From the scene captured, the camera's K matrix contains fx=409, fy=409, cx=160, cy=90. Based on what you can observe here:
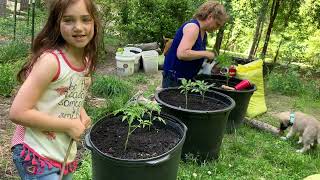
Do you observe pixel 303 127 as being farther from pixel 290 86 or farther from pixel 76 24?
pixel 76 24

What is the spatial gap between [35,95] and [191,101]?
2783 mm

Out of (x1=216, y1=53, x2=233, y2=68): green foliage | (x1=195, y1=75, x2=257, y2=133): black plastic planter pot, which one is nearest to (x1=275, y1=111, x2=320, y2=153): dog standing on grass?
(x1=195, y1=75, x2=257, y2=133): black plastic planter pot

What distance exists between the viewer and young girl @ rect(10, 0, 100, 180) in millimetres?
1766

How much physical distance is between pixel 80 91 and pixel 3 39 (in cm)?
758

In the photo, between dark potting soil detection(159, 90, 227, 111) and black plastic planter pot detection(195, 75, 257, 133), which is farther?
black plastic planter pot detection(195, 75, 257, 133)

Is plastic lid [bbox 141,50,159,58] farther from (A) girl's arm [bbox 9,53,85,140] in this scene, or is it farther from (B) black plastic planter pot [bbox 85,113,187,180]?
(A) girl's arm [bbox 9,53,85,140]

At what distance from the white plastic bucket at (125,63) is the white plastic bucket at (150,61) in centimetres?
32

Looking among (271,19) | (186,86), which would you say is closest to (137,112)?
(186,86)

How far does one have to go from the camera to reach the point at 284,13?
962cm

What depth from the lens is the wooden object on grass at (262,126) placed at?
537 centimetres

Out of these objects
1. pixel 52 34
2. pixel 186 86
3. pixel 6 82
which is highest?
pixel 52 34

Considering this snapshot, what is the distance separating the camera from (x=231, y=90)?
4.96 metres

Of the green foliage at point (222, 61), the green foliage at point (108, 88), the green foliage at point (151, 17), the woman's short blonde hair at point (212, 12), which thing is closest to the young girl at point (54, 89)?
the woman's short blonde hair at point (212, 12)

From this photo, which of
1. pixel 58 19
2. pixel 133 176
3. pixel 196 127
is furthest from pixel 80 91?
pixel 196 127
